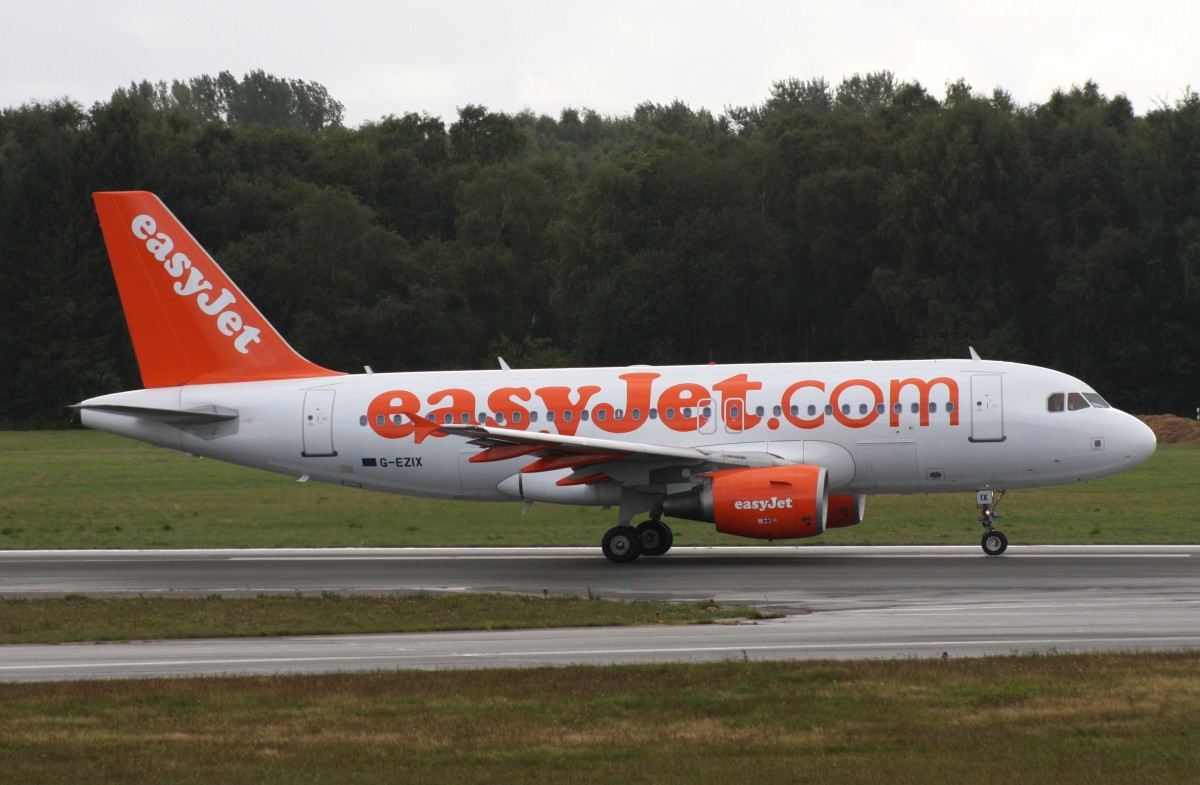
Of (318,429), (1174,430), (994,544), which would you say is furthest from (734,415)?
(1174,430)

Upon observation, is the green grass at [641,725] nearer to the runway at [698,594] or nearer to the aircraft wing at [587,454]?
the runway at [698,594]

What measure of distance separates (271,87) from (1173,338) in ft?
447

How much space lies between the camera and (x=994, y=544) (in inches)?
1104

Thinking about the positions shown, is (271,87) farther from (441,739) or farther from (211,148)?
(441,739)

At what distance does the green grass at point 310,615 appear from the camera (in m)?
19.8

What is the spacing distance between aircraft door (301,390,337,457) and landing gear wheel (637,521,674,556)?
258 inches

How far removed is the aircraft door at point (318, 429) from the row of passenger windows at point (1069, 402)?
556 inches

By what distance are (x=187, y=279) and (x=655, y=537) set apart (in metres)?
11.1

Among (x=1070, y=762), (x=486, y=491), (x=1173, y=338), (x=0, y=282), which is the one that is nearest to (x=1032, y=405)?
(x=486, y=491)

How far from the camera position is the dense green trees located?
76.4m

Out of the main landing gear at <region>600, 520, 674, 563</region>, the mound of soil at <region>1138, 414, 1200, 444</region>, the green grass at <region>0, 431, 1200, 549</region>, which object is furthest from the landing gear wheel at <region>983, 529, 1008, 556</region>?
the mound of soil at <region>1138, 414, 1200, 444</region>

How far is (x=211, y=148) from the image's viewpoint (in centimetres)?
9306

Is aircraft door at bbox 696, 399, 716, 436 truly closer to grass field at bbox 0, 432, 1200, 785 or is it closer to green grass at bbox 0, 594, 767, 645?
green grass at bbox 0, 594, 767, 645

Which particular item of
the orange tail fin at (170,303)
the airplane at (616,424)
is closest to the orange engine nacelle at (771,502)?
the airplane at (616,424)
